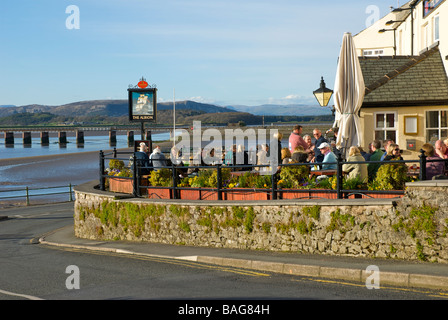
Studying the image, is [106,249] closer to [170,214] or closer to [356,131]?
[170,214]

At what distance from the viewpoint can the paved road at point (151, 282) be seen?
887 cm

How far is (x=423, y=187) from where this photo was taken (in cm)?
1044

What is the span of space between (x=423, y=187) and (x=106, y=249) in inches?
333

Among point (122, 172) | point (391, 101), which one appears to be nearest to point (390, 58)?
point (391, 101)

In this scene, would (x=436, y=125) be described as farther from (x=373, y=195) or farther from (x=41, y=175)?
(x=41, y=175)

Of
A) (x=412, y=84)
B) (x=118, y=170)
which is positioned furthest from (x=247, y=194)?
(x=412, y=84)

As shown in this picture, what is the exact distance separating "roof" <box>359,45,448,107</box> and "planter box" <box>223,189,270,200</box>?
8.98 meters

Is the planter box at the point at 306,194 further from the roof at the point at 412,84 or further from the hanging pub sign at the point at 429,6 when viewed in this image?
the hanging pub sign at the point at 429,6

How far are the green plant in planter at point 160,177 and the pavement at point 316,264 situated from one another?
6.96 feet

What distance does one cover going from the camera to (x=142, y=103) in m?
26.7

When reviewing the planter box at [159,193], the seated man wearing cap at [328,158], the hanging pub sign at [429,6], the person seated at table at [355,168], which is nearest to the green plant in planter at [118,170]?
the planter box at [159,193]

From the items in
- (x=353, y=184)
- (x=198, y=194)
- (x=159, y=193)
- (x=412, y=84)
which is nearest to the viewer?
(x=353, y=184)

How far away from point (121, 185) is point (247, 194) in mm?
5663

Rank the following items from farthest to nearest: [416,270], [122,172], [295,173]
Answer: [122,172] < [295,173] < [416,270]
